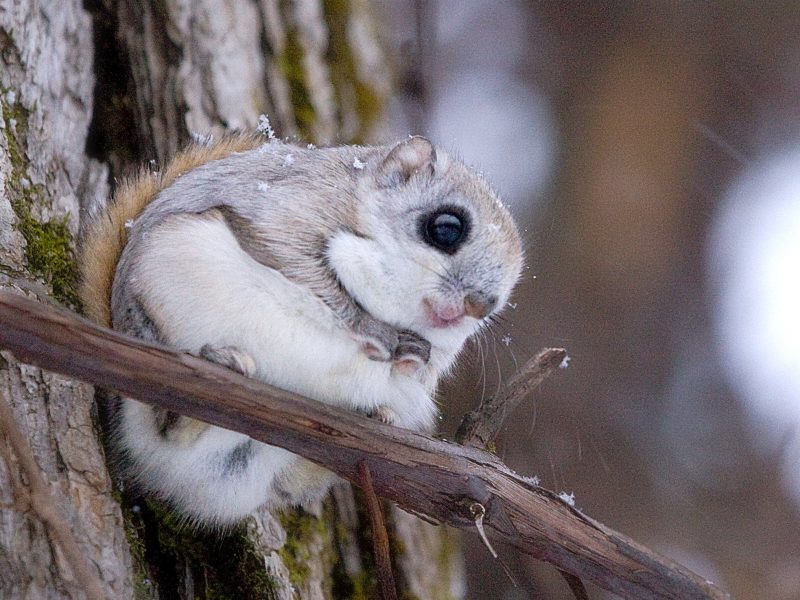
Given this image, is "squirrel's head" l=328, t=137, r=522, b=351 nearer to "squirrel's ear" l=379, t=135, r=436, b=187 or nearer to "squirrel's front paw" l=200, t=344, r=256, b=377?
"squirrel's ear" l=379, t=135, r=436, b=187

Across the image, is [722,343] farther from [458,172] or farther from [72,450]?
[72,450]

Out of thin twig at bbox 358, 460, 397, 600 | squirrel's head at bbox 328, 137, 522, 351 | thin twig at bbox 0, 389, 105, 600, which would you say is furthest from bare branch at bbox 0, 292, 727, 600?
squirrel's head at bbox 328, 137, 522, 351

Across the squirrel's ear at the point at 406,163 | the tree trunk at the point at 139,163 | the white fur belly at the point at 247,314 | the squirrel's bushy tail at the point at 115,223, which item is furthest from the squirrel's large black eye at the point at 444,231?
the tree trunk at the point at 139,163

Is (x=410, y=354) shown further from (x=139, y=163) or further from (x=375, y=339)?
(x=139, y=163)

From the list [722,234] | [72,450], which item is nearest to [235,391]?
[72,450]

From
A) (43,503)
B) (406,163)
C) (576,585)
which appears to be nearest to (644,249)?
(406,163)

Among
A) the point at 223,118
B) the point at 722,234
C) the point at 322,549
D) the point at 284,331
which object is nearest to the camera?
the point at 284,331
